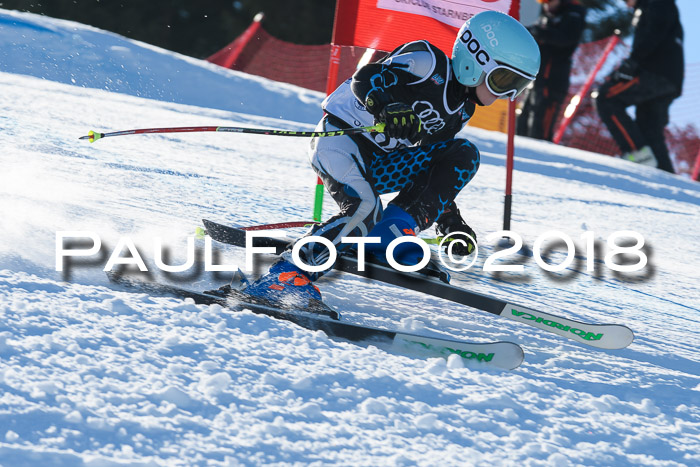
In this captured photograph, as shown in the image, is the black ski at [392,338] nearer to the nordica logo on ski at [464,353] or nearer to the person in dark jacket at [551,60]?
the nordica logo on ski at [464,353]

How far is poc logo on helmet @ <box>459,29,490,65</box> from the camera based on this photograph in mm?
3121

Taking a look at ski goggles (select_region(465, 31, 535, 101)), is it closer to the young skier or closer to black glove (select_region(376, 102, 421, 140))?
the young skier

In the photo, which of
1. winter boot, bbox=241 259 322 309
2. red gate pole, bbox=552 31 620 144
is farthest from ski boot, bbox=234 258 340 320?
red gate pole, bbox=552 31 620 144

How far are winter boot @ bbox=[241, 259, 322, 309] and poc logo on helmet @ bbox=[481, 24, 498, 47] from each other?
1.12m

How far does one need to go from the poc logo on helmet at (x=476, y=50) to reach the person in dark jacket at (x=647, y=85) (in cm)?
552

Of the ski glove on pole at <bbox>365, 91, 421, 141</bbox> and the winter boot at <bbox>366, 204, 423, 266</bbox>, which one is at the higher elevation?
the ski glove on pole at <bbox>365, 91, 421, 141</bbox>

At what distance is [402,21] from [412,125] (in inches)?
70.6

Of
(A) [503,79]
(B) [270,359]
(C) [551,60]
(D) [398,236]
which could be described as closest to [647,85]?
(C) [551,60]

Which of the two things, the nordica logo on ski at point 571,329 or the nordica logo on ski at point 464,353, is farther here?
the nordica logo on ski at point 571,329

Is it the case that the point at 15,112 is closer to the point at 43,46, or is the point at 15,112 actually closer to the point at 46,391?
the point at 43,46

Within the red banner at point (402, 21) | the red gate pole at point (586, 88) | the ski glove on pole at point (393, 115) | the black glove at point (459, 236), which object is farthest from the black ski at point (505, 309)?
the red gate pole at point (586, 88)

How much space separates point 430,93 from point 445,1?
4.95 feet

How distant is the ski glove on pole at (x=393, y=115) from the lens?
2.92 m

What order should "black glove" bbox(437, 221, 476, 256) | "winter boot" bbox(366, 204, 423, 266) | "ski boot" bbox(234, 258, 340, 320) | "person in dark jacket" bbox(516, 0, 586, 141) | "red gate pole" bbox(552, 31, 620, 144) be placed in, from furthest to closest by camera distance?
"red gate pole" bbox(552, 31, 620, 144), "person in dark jacket" bbox(516, 0, 586, 141), "black glove" bbox(437, 221, 476, 256), "winter boot" bbox(366, 204, 423, 266), "ski boot" bbox(234, 258, 340, 320)
